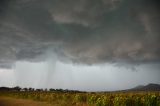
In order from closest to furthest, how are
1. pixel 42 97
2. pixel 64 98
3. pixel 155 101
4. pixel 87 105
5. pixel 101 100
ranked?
pixel 155 101, pixel 101 100, pixel 87 105, pixel 64 98, pixel 42 97

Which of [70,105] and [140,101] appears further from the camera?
[70,105]

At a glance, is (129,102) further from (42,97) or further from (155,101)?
(42,97)

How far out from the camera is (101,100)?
171 ft

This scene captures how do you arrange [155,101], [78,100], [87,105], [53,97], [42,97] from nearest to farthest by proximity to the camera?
[155,101]
[87,105]
[78,100]
[53,97]
[42,97]

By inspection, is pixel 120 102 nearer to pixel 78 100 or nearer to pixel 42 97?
pixel 78 100

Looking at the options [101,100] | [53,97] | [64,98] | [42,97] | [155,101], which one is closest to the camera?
[155,101]

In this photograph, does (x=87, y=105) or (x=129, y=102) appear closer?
(x=129, y=102)

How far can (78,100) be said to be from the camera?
66.7 meters

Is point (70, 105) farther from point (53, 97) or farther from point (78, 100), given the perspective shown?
point (53, 97)

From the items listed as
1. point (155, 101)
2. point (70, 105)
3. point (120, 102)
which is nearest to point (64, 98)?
point (70, 105)

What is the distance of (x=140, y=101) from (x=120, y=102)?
3.61 meters

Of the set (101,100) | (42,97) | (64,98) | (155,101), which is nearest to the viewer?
(155,101)

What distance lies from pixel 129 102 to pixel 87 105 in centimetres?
1312

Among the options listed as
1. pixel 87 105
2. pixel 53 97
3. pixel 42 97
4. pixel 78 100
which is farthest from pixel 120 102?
pixel 42 97
